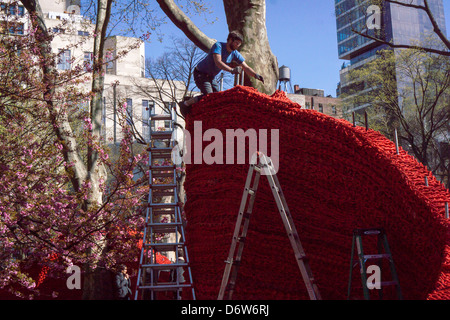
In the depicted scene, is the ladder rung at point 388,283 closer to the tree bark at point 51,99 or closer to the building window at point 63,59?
the tree bark at point 51,99

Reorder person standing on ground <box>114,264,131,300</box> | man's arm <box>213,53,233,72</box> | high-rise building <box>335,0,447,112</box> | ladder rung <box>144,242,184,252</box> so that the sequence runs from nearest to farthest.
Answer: ladder rung <box>144,242,184,252</box> → man's arm <box>213,53,233,72</box> → person standing on ground <box>114,264,131,300</box> → high-rise building <box>335,0,447,112</box>

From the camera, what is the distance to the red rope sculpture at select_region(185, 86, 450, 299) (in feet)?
13.5

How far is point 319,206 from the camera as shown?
4305 millimetres

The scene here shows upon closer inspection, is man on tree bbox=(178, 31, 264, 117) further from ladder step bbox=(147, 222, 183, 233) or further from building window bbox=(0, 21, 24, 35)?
building window bbox=(0, 21, 24, 35)

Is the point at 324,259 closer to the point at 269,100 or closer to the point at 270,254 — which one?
the point at 270,254

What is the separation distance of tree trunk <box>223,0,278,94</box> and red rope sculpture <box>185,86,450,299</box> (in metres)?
3.64

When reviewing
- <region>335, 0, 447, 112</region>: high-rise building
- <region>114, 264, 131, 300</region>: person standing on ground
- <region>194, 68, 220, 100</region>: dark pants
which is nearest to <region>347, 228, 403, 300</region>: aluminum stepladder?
<region>194, 68, 220, 100</region>: dark pants

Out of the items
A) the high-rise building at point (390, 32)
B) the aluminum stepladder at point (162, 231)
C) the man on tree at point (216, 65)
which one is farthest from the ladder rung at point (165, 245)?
the high-rise building at point (390, 32)

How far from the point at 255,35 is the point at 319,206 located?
479 cm

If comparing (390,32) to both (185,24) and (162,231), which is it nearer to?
(185,24)

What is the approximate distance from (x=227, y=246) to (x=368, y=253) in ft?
4.34

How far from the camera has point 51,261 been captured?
8969 mm

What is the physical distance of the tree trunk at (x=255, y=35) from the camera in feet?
26.5

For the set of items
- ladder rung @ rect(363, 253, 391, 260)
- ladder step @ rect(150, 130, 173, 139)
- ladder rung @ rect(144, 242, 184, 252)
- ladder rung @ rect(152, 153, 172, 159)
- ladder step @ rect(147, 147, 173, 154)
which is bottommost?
ladder rung @ rect(363, 253, 391, 260)
